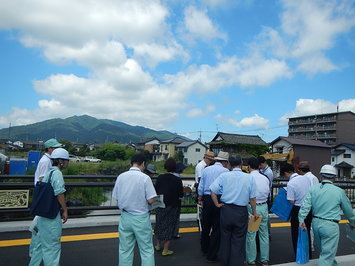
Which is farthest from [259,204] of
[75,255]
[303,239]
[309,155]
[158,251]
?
[309,155]

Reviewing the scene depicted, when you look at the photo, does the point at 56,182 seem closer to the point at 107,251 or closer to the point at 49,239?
the point at 49,239

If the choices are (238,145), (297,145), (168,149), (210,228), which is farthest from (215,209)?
(168,149)

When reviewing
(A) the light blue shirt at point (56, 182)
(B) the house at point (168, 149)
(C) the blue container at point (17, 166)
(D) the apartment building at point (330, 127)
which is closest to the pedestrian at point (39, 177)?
(A) the light blue shirt at point (56, 182)

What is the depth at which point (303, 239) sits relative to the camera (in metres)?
3.95

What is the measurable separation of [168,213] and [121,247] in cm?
133

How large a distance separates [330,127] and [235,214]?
62248mm

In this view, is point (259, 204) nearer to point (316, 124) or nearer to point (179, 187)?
point (179, 187)

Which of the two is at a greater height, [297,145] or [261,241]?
[297,145]

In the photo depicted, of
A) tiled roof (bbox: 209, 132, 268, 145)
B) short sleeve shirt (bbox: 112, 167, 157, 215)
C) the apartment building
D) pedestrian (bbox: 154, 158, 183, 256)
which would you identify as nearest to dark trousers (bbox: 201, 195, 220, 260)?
pedestrian (bbox: 154, 158, 183, 256)

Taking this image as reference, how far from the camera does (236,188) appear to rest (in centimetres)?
378

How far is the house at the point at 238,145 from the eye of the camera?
129 feet

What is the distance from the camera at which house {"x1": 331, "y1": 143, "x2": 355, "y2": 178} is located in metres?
41.8

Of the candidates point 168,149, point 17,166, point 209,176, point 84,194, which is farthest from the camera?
point 168,149

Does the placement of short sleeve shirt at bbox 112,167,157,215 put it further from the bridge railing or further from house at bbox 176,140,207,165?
house at bbox 176,140,207,165
